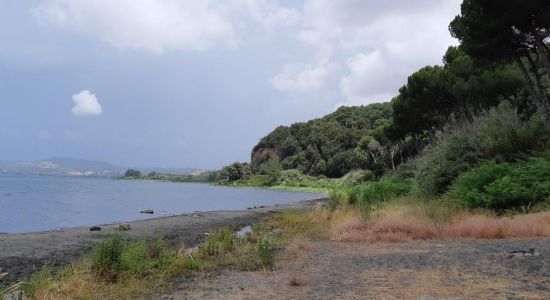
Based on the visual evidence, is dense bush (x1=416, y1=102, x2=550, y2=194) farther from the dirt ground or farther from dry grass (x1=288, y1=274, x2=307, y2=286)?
dry grass (x1=288, y1=274, x2=307, y2=286)

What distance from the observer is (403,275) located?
→ 9.55m

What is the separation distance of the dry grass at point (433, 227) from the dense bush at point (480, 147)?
5.30m

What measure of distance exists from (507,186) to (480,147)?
536cm

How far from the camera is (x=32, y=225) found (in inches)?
1454

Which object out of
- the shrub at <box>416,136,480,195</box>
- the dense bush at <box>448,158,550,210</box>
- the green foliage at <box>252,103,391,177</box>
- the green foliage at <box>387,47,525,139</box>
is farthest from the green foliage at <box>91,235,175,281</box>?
the green foliage at <box>252,103,391,177</box>

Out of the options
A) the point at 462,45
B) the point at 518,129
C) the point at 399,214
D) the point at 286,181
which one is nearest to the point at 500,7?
the point at 462,45

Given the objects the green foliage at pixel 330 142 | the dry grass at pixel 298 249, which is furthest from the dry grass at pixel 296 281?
the green foliage at pixel 330 142

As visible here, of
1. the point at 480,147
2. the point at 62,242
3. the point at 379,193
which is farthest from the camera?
the point at 379,193

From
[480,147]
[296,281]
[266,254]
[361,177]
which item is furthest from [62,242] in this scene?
[361,177]

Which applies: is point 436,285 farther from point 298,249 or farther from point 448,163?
point 448,163

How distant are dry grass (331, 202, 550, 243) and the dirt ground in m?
0.92

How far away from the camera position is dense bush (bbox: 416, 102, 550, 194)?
2103 centimetres

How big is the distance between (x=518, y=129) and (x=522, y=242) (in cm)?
1061

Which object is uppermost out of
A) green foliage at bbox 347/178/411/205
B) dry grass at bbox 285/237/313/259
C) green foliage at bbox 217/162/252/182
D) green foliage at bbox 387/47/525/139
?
green foliage at bbox 387/47/525/139
